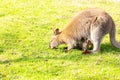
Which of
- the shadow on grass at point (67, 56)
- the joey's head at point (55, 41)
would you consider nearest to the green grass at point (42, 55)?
the shadow on grass at point (67, 56)

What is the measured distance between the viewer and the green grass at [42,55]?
6715mm

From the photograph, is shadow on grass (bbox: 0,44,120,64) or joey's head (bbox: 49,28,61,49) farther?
joey's head (bbox: 49,28,61,49)

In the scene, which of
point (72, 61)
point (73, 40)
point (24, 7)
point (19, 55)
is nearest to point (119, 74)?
point (72, 61)

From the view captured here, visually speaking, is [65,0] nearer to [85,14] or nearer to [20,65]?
[85,14]

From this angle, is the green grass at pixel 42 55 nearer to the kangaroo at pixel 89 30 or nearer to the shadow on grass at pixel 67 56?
the shadow on grass at pixel 67 56

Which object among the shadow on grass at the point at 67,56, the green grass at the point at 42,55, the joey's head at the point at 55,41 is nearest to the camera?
the green grass at the point at 42,55

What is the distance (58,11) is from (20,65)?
503cm

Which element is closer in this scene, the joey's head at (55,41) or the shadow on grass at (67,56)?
the shadow on grass at (67,56)

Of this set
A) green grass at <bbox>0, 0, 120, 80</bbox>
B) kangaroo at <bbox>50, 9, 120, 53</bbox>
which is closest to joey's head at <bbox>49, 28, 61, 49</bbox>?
kangaroo at <bbox>50, 9, 120, 53</bbox>

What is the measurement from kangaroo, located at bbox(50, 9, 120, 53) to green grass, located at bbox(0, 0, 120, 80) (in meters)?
0.21

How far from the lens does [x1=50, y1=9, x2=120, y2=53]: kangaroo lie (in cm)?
752

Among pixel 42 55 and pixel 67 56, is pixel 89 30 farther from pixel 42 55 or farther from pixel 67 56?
pixel 42 55

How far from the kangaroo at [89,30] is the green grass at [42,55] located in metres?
0.21

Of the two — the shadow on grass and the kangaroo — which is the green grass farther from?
the kangaroo
